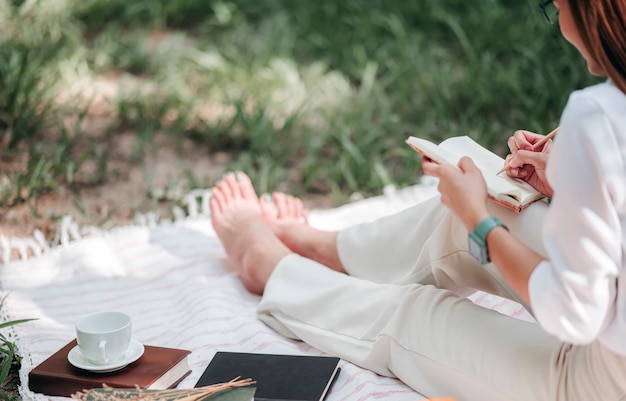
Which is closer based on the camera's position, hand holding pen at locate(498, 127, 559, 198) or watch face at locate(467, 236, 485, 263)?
watch face at locate(467, 236, 485, 263)

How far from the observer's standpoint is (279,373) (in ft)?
5.97

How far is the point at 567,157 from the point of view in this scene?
1245 millimetres

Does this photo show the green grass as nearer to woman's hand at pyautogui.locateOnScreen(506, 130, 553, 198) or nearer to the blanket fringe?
the blanket fringe

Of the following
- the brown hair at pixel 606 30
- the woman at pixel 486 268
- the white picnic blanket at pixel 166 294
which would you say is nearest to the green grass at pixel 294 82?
the white picnic blanket at pixel 166 294

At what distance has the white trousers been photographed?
4.99 ft

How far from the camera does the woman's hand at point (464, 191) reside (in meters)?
1.45

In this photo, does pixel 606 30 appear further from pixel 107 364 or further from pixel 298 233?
pixel 298 233

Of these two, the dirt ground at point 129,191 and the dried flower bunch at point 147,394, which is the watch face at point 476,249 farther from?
the dirt ground at point 129,191

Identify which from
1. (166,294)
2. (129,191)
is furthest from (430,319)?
(129,191)

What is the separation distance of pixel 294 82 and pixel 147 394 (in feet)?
7.53

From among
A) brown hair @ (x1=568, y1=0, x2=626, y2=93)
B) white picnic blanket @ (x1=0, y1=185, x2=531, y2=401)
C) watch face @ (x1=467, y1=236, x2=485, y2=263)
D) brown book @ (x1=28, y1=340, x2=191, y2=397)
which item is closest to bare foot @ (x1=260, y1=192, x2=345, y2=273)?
white picnic blanket @ (x1=0, y1=185, x2=531, y2=401)

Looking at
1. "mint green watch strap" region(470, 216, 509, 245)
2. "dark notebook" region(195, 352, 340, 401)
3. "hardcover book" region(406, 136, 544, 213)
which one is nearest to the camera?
"mint green watch strap" region(470, 216, 509, 245)

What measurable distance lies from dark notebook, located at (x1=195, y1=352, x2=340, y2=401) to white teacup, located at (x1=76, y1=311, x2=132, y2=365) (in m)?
0.18

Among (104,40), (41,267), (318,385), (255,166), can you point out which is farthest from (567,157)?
(104,40)
